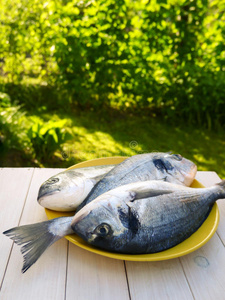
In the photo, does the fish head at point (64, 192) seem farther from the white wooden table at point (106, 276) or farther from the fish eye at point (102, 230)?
the fish eye at point (102, 230)

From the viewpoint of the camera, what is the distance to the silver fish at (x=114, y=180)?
3.75 feet

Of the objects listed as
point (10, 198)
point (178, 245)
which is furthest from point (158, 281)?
point (10, 198)

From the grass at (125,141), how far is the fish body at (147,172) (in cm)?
178

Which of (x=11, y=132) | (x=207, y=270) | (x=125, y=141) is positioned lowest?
(x=125, y=141)

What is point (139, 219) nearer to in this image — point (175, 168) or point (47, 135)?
point (175, 168)

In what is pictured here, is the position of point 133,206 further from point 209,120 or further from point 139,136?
point 209,120

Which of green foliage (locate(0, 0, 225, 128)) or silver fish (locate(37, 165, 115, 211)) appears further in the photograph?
green foliage (locate(0, 0, 225, 128))

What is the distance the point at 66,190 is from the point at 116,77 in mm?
3066

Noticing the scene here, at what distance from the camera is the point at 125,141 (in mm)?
4039

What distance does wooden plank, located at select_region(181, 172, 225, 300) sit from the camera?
115 centimetres

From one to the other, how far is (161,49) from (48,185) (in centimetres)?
317

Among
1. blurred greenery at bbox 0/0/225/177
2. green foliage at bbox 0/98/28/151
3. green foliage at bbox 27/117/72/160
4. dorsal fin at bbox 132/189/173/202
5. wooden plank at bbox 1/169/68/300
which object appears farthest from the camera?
blurred greenery at bbox 0/0/225/177

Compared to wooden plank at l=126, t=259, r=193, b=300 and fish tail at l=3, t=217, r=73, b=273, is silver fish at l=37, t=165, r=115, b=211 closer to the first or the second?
fish tail at l=3, t=217, r=73, b=273

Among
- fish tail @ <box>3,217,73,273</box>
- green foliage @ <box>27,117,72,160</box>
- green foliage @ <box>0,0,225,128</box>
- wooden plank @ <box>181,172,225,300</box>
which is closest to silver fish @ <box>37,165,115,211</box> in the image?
fish tail @ <box>3,217,73,273</box>
